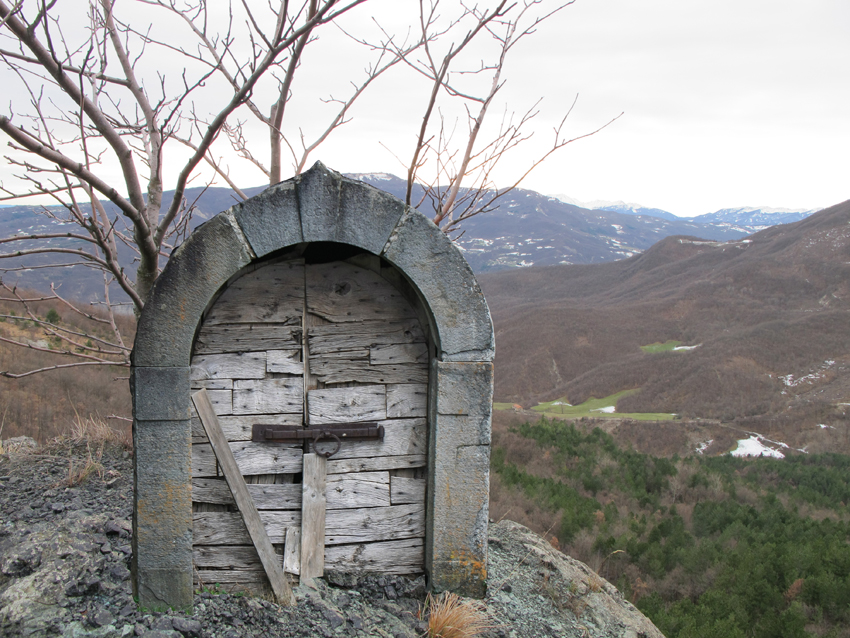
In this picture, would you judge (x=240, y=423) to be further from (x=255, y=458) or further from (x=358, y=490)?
(x=358, y=490)

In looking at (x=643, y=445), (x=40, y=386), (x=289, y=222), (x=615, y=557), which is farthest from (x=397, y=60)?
(x=643, y=445)

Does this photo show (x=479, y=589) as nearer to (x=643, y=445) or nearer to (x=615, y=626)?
(x=615, y=626)

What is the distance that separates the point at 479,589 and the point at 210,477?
1.81 meters

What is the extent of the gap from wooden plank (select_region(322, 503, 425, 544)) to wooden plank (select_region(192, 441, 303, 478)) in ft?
1.33

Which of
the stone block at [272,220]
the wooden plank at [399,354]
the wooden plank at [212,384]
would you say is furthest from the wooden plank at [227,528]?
the stone block at [272,220]

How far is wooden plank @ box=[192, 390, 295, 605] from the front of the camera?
3.36 metres

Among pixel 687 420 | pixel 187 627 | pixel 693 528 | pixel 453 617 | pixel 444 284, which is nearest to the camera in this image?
pixel 187 627

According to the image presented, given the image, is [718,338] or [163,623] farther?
[718,338]

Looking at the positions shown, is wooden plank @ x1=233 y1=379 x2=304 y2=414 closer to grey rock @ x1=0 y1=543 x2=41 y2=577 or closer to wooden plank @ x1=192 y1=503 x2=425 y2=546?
wooden plank @ x1=192 y1=503 x2=425 y2=546

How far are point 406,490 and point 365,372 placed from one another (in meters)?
0.81

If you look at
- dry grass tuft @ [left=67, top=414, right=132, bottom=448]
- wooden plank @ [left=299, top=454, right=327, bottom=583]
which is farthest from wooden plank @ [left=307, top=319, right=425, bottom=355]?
dry grass tuft @ [left=67, top=414, right=132, bottom=448]

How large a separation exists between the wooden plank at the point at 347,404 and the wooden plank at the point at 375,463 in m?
0.26

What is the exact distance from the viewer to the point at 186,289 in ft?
10.3

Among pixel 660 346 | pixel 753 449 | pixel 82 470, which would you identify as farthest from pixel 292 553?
pixel 660 346
